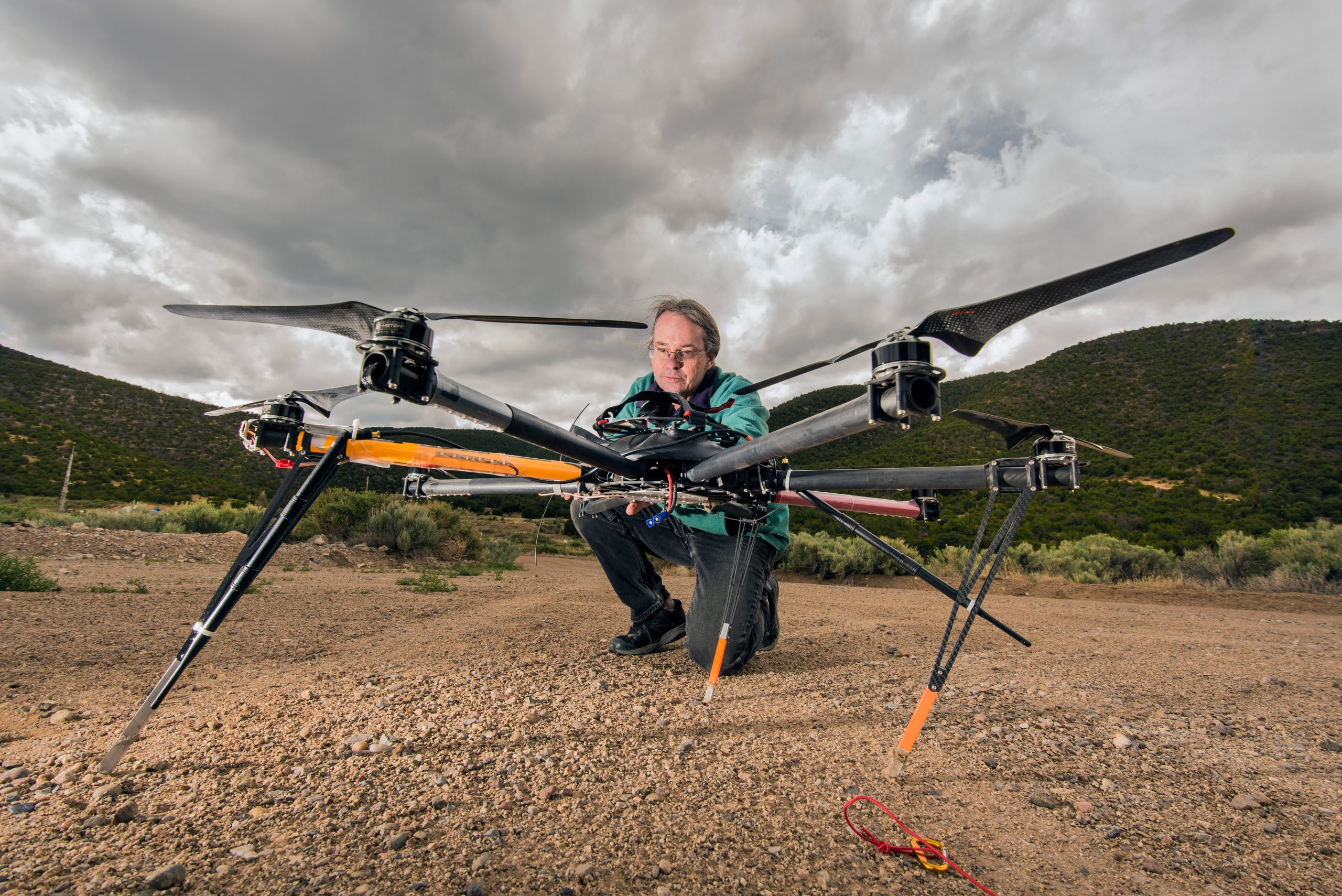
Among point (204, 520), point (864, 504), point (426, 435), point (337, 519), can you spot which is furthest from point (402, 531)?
point (864, 504)

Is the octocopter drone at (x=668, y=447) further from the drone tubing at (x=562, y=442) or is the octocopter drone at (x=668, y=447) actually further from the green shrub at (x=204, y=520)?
the green shrub at (x=204, y=520)

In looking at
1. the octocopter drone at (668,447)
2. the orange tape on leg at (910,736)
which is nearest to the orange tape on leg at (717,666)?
the octocopter drone at (668,447)

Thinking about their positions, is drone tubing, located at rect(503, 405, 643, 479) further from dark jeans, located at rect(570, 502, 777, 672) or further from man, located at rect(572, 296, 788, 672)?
dark jeans, located at rect(570, 502, 777, 672)

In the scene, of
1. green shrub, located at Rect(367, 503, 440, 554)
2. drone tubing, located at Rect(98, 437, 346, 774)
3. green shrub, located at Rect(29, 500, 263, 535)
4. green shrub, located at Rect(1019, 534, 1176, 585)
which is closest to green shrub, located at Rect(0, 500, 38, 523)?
green shrub, located at Rect(29, 500, 263, 535)

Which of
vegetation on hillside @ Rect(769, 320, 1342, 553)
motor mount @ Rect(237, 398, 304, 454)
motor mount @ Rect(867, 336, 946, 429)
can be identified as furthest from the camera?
vegetation on hillside @ Rect(769, 320, 1342, 553)

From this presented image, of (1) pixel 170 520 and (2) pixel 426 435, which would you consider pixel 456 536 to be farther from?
(2) pixel 426 435

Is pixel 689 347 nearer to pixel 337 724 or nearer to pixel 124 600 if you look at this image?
pixel 337 724

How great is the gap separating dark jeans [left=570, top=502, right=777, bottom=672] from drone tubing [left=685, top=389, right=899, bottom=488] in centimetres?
130

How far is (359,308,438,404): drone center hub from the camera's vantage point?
158 centimetres

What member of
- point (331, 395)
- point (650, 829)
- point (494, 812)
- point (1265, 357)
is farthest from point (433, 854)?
point (1265, 357)

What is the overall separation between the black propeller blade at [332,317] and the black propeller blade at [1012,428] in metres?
1.60

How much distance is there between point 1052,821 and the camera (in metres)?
2.02

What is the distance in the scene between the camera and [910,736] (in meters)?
2.24

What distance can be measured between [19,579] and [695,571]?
6983 mm
